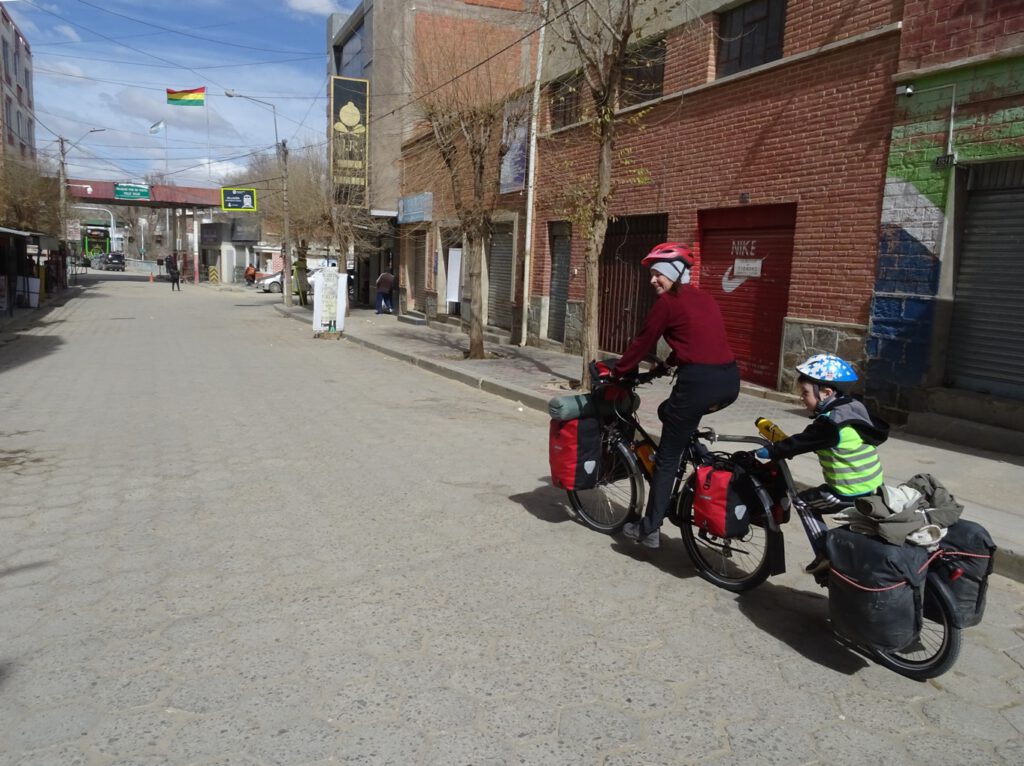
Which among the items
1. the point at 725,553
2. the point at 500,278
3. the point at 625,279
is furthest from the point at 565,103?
the point at 725,553

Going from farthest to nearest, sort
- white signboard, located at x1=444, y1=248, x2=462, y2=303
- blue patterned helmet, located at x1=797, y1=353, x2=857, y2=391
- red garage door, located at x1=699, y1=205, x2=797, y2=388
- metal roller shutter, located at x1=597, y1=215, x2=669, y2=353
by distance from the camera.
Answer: white signboard, located at x1=444, y1=248, x2=462, y2=303 < metal roller shutter, located at x1=597, y1=215, x2=669, y2=353 < red garage door, located at x1=699, y1=205, x2=797, y2=388 < blue patterned helmet, located at x1=797, y1=353, x2=857, y2=391

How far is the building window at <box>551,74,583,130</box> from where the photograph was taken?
1534cm

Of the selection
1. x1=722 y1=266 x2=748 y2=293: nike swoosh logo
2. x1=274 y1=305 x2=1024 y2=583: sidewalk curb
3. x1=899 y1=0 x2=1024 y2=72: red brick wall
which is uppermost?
x1=899 y1=0 x2=1024 y2=72: red brick wall

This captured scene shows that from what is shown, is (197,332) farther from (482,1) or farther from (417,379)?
(482,1)

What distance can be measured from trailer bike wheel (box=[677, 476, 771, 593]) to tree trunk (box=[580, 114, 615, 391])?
Result: 5565mm

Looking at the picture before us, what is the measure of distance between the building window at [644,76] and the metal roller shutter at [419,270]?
11.6 m

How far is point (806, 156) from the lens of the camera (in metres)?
9.87

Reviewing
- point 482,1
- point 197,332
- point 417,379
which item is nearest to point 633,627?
point 417,379

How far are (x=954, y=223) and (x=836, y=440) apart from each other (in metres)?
5.99

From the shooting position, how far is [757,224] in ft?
35.7

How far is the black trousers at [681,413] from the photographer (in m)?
4.15

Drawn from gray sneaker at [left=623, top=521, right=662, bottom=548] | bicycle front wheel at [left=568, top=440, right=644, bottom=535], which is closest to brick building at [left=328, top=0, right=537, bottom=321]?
bicycle front wheel at [left=568, top=440, right=644, bottom=535]

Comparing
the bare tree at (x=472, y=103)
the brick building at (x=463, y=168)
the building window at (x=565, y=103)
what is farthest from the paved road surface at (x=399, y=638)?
the building window at (x=565, y=103)

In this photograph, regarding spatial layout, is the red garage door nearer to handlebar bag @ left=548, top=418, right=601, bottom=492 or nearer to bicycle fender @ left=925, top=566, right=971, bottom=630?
handlebar bag @ left=548, top=418, right=601, bottom=492
